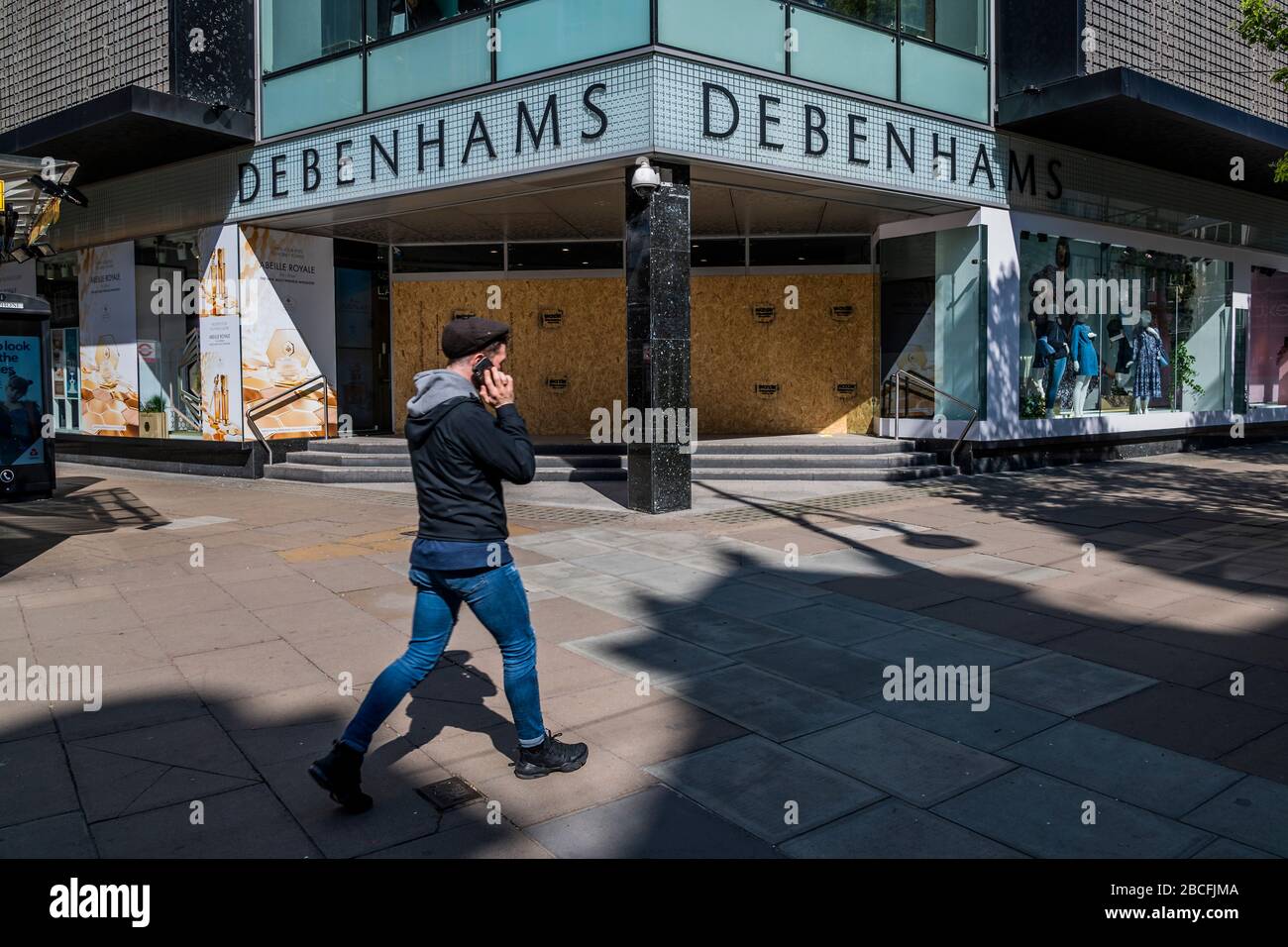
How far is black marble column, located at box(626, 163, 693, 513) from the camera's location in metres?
11.3

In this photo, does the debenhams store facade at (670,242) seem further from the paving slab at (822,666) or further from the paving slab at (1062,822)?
the paving slab at (1062,822)

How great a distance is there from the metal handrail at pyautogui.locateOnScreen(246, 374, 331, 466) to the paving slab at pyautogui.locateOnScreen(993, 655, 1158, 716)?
12953mm

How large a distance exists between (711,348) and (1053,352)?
18.6 ft

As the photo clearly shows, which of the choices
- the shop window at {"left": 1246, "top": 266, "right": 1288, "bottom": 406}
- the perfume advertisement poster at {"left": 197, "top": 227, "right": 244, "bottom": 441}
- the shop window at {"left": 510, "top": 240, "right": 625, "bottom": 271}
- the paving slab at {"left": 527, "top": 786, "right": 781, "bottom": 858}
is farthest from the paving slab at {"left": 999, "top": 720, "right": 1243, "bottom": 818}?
the shop window at {"left": 1246, "top": 266, "right": 1288, "bottom": 406}

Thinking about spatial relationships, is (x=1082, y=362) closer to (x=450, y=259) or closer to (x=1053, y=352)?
(x=1053, y=352)

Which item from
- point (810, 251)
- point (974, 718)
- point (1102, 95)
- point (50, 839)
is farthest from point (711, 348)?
point (50, 839)

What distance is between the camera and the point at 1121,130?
1494 cm

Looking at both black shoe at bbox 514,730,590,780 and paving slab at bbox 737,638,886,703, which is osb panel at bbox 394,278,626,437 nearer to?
paving slab at bbox 737,638,886,703

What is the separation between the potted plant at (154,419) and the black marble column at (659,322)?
32.4 feet

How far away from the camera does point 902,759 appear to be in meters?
4.48
